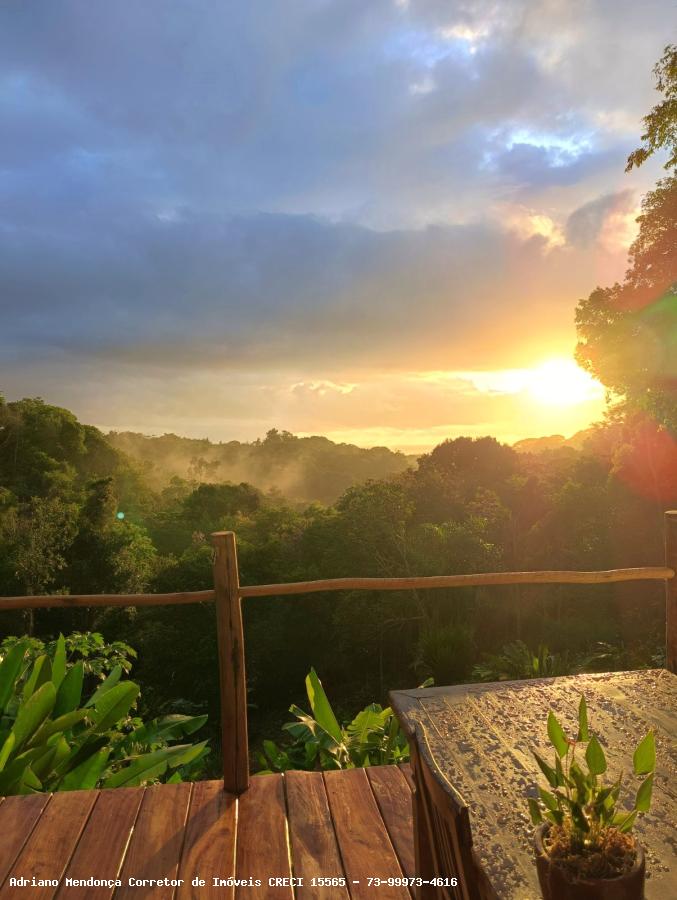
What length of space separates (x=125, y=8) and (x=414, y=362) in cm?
3003

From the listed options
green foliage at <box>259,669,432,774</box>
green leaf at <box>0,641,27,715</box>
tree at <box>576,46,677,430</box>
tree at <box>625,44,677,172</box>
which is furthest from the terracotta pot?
tree at <box>576,46,677,430</box>

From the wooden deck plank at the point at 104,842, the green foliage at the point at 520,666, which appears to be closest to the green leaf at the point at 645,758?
the wooden deck plank at the point at 104,842

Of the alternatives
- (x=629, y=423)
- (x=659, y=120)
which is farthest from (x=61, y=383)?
(x=659, y=120)

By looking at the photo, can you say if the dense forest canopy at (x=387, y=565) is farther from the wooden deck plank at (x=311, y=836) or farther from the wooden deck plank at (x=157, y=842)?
the wooden deck plank at (x=157, y=842)

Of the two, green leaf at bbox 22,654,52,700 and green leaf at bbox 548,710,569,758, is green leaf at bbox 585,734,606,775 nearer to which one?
green leaf at bbox 548,710,569,758

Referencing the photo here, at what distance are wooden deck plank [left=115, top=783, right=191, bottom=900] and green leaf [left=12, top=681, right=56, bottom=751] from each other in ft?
2.02

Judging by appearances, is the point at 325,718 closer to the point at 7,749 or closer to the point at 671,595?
the point at 7,749

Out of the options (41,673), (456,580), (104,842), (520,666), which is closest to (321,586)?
(456,580)

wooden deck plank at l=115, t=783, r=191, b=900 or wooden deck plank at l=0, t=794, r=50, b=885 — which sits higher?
wooden deck plank at l=0, t=794, r=50, b=885

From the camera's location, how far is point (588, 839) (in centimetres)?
84

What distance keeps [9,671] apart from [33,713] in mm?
449

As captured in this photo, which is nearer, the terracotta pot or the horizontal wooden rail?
the terracotta pot

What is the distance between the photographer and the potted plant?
796 mm

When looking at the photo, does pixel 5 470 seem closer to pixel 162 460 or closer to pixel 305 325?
pixel 305 325
